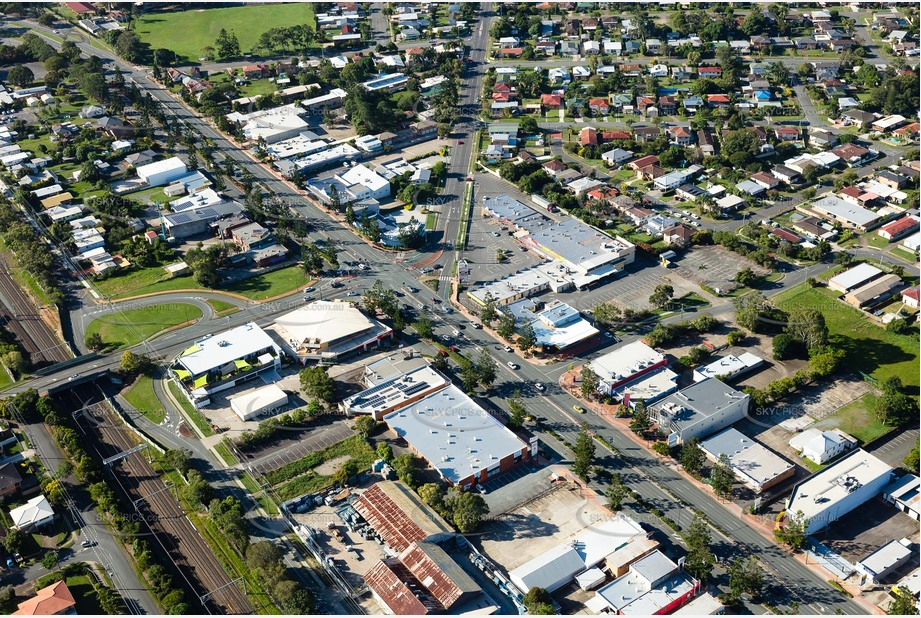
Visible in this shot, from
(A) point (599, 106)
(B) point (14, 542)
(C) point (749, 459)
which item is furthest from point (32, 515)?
(A) point (599, 106)

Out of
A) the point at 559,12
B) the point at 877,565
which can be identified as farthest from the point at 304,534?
the point at 559,12

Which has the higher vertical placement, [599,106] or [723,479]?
[599,106]

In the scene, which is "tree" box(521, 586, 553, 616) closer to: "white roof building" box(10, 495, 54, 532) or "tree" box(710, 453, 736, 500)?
"tree" box(710, 453, 736, 500)

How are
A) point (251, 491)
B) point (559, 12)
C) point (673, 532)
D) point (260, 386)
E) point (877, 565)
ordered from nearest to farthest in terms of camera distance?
point (877, 565) → point (673, 532) → point (251, 491) → point (260, 386) → point (559, 12)

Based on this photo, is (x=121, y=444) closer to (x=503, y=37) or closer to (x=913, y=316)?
(x=913, y=316)

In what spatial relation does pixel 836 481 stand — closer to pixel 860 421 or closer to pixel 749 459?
pixel 749 459

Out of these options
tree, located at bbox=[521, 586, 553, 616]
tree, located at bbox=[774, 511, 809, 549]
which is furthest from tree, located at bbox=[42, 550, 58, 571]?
tree, located at bbox=[774, 511, 809, 549]
